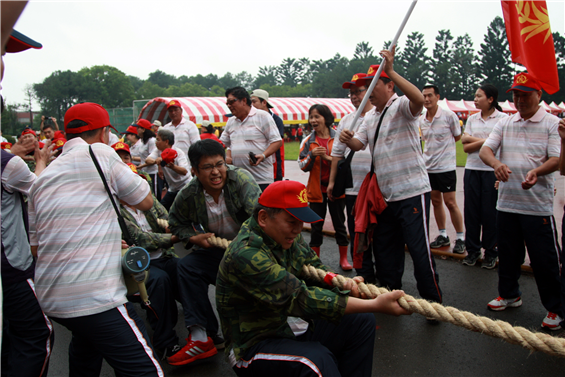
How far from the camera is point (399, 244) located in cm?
397

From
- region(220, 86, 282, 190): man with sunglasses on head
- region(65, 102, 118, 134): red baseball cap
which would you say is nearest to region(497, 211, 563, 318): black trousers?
region(220, 86, 282, 190): man with sunglasses on head

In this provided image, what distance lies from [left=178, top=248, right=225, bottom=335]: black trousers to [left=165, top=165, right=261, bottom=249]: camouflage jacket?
0.66ft

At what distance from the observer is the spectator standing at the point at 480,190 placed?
493 centimetres

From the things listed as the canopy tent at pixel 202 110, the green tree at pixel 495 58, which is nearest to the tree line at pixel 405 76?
the green tree at pixel 495 58

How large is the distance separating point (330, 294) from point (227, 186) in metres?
1.60

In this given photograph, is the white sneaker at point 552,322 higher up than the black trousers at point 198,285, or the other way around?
the black trousers at point 198,285

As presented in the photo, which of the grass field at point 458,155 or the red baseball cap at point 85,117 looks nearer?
the red baseball cap at point 85,117

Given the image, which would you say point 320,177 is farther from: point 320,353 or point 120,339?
point 120,339

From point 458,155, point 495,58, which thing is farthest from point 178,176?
point 495,58

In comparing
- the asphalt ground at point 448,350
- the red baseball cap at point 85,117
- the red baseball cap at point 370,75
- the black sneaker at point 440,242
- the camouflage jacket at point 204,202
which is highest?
the red baseball cap at point 370,75

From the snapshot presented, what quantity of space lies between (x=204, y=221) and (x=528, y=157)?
2992mm

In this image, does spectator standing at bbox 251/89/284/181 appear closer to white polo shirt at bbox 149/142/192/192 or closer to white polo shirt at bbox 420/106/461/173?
white polo shirt at bbox 149/142/192/192

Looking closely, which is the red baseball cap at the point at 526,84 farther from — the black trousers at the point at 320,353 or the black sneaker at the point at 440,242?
the black sneaker at the point at 440,242

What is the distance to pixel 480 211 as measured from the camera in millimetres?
5070
